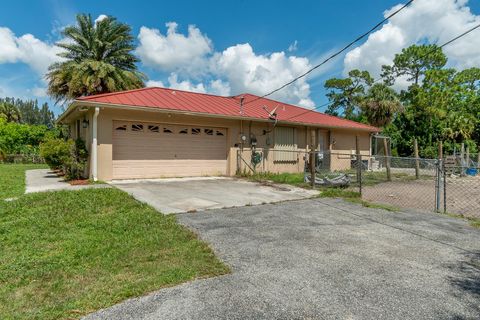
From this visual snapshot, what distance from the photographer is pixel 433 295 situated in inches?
122

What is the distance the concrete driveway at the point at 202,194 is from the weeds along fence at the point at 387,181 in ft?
5.53

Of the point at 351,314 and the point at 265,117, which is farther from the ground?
the point at 265,117

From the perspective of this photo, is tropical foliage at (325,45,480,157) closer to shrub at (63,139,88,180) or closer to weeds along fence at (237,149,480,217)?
weeds along fence at (237,149,480,217)

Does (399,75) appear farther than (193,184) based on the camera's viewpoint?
Yes

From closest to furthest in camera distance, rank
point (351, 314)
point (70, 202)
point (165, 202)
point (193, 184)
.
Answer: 1. point (351, 314)
2. point (70, 202)
3. point (165, 202)
4. point (193, 184)

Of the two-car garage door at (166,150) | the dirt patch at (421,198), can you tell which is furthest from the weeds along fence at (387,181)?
the two-car garage door at (166,150)

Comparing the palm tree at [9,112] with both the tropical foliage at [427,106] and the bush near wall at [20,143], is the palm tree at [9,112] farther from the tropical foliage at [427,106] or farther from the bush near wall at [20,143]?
the tropical foliage at [427,106]

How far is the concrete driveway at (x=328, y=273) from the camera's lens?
110 inches

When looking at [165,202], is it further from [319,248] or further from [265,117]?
[265,117]

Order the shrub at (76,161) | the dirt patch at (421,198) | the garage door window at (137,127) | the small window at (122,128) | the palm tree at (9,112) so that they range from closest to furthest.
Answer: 1. the dirt patch at (421,198)
2. the shrub at (76,161)
3. the small window at (122,128)
4. the garage door window at (137,127)
5. the palm tree at (9,112)

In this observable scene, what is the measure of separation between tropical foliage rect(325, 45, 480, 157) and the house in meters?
7.75

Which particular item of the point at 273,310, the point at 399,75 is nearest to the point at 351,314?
the point at 273,310

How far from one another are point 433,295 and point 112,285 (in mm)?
3160

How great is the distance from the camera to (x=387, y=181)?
13.6 metres
